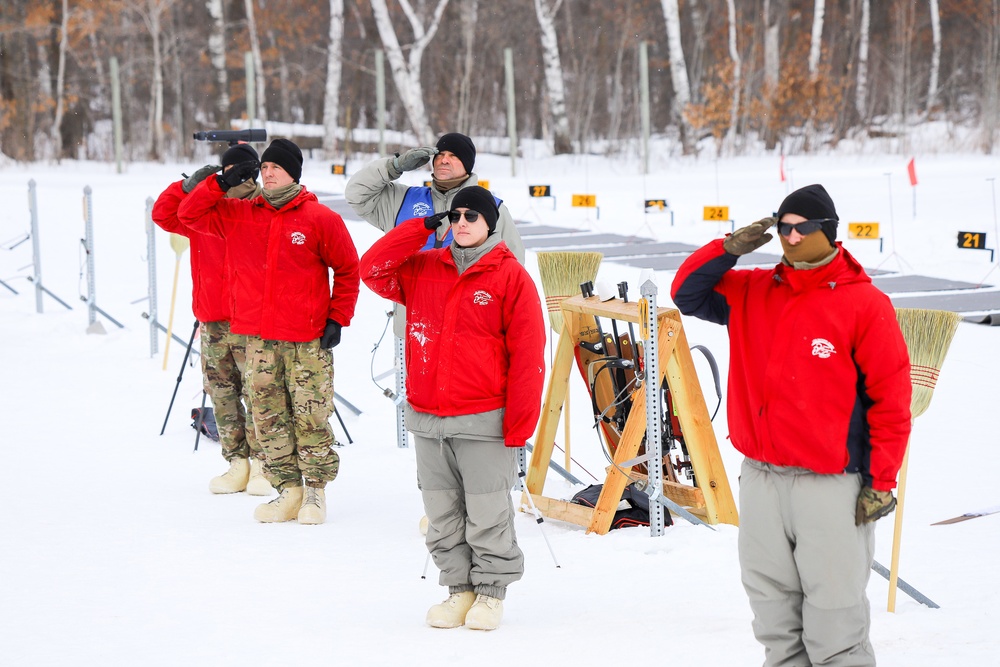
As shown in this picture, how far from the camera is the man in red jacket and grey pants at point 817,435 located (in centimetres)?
297

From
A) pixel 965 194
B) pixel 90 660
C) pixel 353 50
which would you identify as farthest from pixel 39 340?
pixel 353 50

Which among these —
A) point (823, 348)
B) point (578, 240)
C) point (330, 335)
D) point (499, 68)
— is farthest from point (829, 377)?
point (499, 68)

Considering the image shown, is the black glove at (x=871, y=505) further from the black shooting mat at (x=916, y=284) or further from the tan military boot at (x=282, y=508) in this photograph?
the black shooting mat at (x=916, y=284)

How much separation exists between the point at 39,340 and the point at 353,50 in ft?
67.8

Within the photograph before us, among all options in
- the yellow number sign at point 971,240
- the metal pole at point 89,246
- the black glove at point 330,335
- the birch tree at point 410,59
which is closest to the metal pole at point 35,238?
the metal pole at point 89,246

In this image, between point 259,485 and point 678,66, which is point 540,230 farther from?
point 678,66

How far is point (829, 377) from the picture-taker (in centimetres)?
299

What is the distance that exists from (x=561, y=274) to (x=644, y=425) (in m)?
1.05

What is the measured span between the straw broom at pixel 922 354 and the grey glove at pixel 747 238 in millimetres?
1086

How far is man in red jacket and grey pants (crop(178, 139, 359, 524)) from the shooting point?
5.14m

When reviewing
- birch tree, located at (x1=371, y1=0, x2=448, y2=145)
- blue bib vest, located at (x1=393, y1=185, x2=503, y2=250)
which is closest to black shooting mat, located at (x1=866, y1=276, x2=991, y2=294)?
blue bib vest, located at (x1=393, y1=185, x2=503, y2=250)

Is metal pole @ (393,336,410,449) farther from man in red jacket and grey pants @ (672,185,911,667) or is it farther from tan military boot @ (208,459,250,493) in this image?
man in red jacket and grey pants @ (672,185,911,667)

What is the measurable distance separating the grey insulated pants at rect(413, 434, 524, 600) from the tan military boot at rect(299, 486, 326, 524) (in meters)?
1.46

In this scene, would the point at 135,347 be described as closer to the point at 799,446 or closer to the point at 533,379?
the point at 533,379
